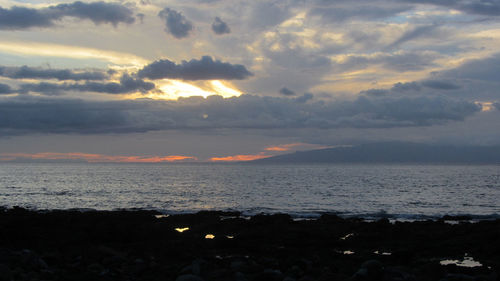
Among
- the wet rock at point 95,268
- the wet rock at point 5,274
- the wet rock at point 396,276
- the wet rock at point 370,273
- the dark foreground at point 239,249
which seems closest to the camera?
the wet rock at point 5,274

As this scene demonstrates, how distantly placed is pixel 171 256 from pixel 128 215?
17499 millimetres

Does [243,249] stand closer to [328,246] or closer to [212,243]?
[212,243]

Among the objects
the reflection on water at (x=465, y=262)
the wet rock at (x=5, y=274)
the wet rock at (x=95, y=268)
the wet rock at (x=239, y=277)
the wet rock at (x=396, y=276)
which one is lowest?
the reflection on water at (x=465, y=262)

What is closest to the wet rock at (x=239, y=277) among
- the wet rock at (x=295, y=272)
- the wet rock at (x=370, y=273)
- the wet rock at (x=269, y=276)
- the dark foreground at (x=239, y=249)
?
the dark foreground at (x=239, y=249)

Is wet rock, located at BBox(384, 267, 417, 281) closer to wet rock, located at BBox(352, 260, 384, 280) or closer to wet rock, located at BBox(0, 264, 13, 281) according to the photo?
wet rock, located at BBox(352, 260, 384, 280)

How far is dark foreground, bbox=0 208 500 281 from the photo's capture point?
55.1 feet

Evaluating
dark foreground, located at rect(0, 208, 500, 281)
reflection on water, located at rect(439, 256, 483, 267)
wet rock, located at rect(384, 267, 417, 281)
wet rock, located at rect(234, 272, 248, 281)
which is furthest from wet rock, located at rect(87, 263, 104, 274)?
reflection on water, located at rect(439, 256, 483, 267)

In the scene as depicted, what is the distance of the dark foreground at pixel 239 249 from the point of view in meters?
16.8

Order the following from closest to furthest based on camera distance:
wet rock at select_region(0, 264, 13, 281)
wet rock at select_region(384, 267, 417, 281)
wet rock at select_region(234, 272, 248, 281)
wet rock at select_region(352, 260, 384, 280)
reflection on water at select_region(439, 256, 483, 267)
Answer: wet rock at select_region(0, 264, 13, 281) < wet rock at select_region(384, 267, 417, 281) < wet rock at select_region(352, 260, 384, 280) < wet rock at select_region(234, 272, 248, 281) < reflection on water at select_region(439, 256, 483, 267)

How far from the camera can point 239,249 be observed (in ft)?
79.2

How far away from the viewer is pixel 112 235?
27.0 meters

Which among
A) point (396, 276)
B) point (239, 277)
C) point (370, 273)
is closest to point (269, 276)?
point (239, 277)

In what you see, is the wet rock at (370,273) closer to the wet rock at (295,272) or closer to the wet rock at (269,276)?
the wet rock at (295,272)

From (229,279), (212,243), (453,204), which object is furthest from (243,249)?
(453,204)
